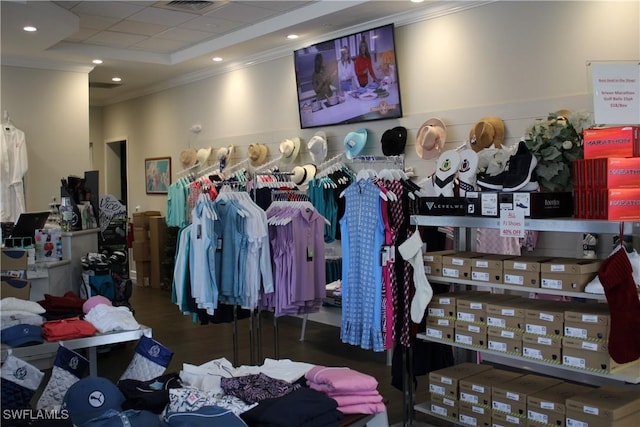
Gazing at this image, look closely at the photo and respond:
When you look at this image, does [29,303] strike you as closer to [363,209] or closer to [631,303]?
[363,209]

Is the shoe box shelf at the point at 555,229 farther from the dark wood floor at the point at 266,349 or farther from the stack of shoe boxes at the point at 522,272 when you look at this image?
the dark wood floor at the point at 266,349

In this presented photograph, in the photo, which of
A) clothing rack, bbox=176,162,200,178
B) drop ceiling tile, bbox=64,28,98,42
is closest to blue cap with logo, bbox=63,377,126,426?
drop ceiling tile, bbox=64,28,98,42

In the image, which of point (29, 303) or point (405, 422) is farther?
point (405, 422)

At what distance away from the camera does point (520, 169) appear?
3.22 meters

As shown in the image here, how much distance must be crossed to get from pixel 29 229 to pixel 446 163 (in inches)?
150

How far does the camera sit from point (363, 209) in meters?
3.84

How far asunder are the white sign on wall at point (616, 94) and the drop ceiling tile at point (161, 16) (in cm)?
486

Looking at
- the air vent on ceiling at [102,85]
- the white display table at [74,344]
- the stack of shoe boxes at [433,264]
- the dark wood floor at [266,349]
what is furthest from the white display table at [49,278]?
the air vent on ceiling at [102,85]

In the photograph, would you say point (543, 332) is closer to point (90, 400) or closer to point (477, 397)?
point (477, 397)

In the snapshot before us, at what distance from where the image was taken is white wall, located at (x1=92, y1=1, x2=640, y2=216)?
193 inches

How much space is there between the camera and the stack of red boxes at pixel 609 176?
2873mm

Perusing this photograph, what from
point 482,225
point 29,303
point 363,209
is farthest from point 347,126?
point 29,303

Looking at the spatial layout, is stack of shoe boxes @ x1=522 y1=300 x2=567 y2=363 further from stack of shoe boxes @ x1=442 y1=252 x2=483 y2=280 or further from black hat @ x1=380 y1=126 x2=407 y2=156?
black hat @ x1=380 y1=126 x2=407 y2=156

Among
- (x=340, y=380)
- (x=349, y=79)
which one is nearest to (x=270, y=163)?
(x=349, y=79)
